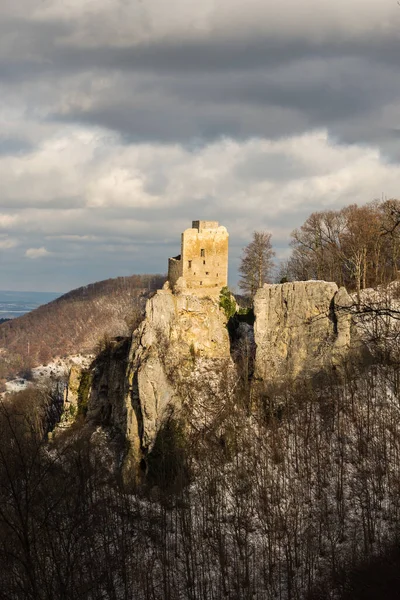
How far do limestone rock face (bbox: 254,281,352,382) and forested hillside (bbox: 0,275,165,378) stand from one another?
3970 inches

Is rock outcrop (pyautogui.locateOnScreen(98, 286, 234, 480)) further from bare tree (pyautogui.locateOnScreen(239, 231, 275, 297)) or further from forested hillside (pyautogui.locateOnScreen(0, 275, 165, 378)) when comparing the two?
forested hillside (pyautogui.locateOnScreen(0, 275, 165, 378))

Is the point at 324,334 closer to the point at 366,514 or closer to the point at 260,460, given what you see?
the point at 260,460

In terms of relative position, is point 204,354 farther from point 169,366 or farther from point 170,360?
point 169,366

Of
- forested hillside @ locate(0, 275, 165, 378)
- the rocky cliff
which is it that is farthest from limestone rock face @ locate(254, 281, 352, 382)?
forested hillside @ locate(0, 275, 165, 378)

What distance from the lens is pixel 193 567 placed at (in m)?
29.4

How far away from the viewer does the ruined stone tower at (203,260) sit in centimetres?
4300

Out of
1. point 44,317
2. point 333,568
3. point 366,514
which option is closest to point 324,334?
point 366,514

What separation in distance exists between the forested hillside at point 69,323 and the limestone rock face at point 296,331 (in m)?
101

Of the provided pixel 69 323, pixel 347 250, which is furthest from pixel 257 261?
pixel 69 323

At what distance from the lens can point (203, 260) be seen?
43.1 metres

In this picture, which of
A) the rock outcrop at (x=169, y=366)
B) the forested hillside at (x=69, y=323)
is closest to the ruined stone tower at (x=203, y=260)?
the rock outcrop at (x=169, y=366)

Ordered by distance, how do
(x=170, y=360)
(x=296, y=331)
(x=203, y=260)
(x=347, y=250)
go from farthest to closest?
1. (x=347, y=250)
2. (x=203, y=260)
3. (x=170, y=360)
4. (x=296, y=331)

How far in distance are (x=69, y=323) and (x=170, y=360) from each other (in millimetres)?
131283

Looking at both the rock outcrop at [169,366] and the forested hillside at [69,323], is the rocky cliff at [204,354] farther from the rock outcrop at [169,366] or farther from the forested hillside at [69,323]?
the forested hillside at [69,323]
